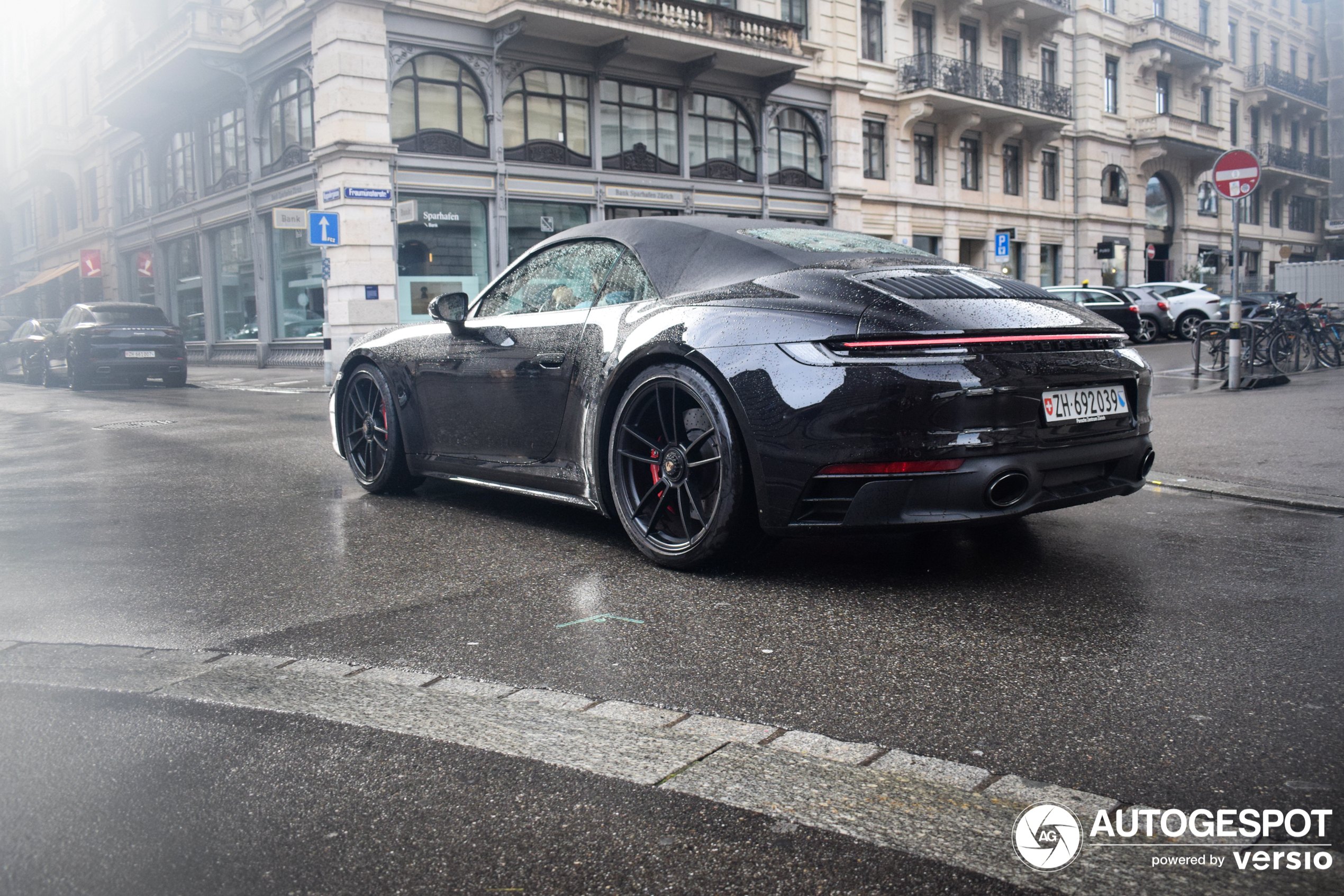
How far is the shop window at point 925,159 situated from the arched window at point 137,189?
71.4 ft

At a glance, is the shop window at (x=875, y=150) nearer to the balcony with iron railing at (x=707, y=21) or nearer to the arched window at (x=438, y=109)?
the balcony with iron railing at (x=707, y=21)

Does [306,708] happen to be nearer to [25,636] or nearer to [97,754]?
[97,754]

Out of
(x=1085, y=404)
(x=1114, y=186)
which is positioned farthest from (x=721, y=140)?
(x=1085, y=404)

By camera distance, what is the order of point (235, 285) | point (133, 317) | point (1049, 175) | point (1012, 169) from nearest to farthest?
point (133, 317) → point (235, 285) → point (1012, 169) → point (1049, 175)

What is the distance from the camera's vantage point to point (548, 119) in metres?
23.3

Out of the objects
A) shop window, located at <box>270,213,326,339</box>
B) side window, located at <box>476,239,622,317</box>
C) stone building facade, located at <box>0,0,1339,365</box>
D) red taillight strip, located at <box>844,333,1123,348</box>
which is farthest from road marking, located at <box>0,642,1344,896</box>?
shop window, located at <box>270,213,326,339</box>

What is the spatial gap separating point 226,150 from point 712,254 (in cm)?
2567

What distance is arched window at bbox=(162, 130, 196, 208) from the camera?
1137 inches

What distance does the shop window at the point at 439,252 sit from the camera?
2191cm

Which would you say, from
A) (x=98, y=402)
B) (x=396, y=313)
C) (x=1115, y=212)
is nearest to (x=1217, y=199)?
(x=1115, y=212)

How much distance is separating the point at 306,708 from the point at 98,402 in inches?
606

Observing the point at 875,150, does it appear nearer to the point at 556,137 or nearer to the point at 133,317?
the point at 556,137

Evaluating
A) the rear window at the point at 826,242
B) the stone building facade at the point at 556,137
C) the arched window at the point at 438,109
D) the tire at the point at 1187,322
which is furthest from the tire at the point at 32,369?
the tire at the point at 1187,322

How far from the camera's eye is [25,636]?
3.58 metres
